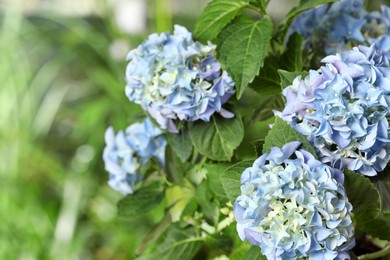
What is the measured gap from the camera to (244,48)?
48 centimetres

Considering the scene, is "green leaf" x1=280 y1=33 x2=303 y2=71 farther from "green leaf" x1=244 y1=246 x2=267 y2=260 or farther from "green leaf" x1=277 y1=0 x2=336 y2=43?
"green leaf" x1=244 y1=246 x2=267 y2=260

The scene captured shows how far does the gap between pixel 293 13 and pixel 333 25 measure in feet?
0.34

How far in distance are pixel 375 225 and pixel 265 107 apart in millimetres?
127

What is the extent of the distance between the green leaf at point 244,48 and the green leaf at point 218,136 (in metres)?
0.04

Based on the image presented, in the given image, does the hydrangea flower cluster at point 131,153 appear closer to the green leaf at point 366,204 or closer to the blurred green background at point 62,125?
the green leaf at point 366,204

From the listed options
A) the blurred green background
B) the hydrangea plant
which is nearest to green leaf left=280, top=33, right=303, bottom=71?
the hydrangea plant

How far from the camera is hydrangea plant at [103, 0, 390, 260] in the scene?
15.4 inches

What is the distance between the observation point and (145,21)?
211 centimetres

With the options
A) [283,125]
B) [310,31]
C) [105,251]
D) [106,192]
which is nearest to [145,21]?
[106,192]

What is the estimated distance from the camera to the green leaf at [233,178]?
427 millimetres

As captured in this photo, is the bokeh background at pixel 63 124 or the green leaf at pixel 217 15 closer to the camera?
the green leaf at pixel 217 15

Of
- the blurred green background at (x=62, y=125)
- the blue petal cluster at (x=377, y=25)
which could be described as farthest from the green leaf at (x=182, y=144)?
the blurred green background at (x=62, y=125)

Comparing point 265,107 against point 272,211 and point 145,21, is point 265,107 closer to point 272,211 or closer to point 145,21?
point 272,211

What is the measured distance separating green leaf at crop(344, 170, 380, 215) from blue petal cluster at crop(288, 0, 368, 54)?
0.18 metres
